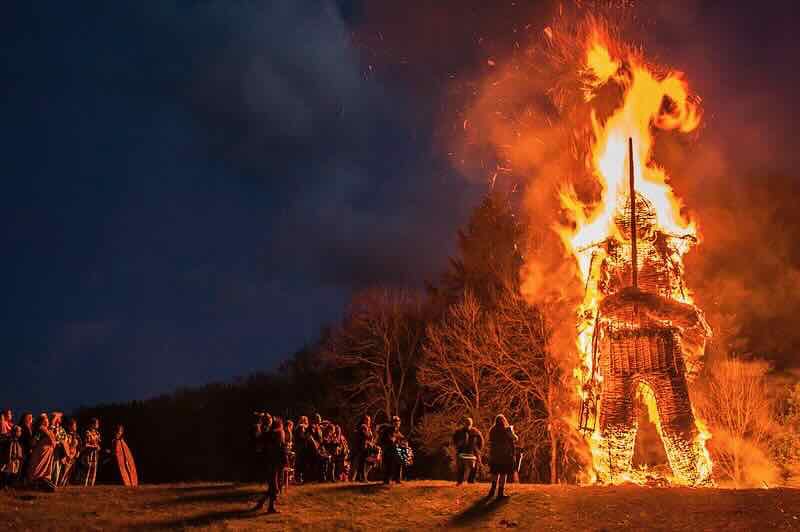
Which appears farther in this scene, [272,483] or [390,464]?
[390,464]

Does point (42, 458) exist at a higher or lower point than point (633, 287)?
lower

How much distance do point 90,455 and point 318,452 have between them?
268 inches

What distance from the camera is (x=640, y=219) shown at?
63.3 ft

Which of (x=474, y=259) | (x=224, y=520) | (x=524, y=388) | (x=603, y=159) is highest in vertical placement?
(x=474, y=259)

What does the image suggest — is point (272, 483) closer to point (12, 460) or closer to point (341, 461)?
point (341, 461)

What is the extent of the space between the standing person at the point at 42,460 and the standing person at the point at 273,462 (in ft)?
20.1

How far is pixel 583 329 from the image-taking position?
68.5 feet

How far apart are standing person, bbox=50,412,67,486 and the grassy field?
7.87 ft

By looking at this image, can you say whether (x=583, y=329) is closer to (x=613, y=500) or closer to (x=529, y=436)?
(x=613, y=500)

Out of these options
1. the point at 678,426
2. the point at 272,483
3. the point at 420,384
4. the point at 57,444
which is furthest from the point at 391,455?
the point at 420,384

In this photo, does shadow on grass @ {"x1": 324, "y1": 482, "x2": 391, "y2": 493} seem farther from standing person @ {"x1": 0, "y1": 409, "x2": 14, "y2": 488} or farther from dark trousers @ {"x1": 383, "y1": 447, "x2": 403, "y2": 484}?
standing person @ {"x1": 0, "y1": 409, "x2": 14, "y2": 488}

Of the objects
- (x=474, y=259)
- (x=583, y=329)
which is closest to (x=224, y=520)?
(x=583, y=329)

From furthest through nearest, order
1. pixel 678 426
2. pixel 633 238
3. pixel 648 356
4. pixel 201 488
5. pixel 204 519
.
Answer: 1. pixel 201 488
2. pixel 633 238
3. pixel 648 356
4. pixel 678 426
5. pixel 204 519

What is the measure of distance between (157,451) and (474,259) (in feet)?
77.1
